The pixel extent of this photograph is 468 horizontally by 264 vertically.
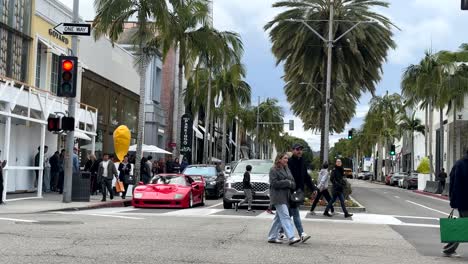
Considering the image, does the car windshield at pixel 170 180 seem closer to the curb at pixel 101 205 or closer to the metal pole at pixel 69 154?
the curb at pixel 101 205

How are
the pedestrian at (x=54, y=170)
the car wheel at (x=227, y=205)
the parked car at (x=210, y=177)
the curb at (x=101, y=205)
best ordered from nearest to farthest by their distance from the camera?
1. the curb at (x=101, y=205)
2. the car wheel at (x=227, y=205)
3. the pedestrian at (x=54, y=170)
4. the parked car at (x=210, y=177)

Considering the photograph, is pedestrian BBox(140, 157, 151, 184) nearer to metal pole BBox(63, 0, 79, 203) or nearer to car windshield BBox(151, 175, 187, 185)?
car windshield BBox(151, 175, 187, 185)

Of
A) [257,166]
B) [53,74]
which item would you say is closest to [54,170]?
[53,74]

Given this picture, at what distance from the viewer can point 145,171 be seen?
97.8 feet

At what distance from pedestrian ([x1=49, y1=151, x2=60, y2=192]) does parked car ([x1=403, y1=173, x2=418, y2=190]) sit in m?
37.8

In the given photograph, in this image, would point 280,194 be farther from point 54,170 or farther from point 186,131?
point 186,131

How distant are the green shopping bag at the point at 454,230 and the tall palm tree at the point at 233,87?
38802mm

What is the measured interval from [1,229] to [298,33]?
2564cm

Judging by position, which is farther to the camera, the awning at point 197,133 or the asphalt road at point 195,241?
the awning at point 197,133

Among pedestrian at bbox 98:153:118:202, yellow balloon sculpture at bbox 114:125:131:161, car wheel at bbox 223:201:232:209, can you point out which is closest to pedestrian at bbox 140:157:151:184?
yellow balloon sculpture at bbox 114:125:131:161

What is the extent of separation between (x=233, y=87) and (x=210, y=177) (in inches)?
1052

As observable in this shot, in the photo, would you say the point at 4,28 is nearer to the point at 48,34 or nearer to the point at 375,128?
the point at 48,34

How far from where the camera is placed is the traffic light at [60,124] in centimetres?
2036

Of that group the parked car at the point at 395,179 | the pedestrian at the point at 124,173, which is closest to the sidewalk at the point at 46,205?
the pedestrian at the point at 124,173
